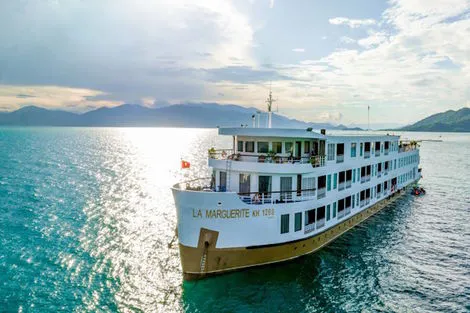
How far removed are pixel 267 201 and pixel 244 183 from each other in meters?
2.49

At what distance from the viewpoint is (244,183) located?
26109 millimetres

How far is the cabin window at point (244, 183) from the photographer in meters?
26.0

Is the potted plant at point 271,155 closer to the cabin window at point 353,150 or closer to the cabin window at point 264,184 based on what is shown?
the cabin window at point 264,184

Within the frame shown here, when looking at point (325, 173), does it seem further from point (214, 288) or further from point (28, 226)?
point (28, 226)

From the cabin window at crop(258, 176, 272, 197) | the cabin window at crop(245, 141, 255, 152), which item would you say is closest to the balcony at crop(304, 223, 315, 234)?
the cabin window at crop(258, 176, 272, 197)

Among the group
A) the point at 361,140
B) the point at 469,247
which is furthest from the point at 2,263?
the point at 469,247

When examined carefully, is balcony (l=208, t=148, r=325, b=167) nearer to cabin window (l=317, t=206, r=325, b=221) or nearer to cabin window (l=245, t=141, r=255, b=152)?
cabin window (l=245, t=141, r=255, b=152)

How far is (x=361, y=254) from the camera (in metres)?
28.6

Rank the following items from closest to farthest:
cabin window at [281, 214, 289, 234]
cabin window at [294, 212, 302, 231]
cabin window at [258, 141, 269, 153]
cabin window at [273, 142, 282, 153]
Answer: cabin window at [281, 214, 289, 234] → cabin window at [294, 212, 302, 231] → cabin window at [273, 142, 282, 153] → cabin window at [258, 141, 269, 153]

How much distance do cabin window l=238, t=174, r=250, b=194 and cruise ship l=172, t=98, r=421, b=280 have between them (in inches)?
3.0

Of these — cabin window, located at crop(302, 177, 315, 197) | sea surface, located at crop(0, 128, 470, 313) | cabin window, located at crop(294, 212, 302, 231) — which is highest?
cabin window, located at crop(302, 177, 315, 197)

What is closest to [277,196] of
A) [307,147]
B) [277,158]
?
[277,158]

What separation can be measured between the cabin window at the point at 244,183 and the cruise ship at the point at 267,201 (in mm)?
76

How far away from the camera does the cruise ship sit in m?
22.4
